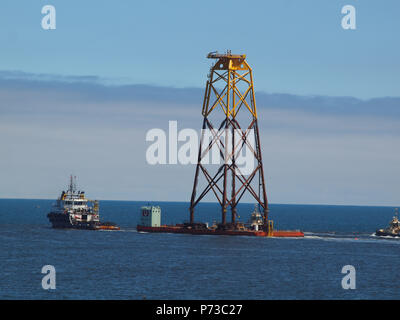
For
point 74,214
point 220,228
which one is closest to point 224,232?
point 220,228

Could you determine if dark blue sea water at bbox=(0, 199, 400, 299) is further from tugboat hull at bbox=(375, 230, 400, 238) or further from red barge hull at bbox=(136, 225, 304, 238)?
tugboat hull at bbox=(375, 230, 400, 238)

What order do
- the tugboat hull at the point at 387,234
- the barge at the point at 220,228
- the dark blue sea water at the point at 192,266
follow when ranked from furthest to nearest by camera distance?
the tugboat hull at the point at 387,234, the barge at the point at 220,228, the dark blue sea water at the point at 192,266

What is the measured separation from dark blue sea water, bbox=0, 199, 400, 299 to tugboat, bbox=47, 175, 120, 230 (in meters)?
15.3

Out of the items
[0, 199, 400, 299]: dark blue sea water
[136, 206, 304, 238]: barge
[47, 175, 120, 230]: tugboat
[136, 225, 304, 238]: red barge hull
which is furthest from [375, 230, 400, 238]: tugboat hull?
[47, 175, 120, 230]: tugboat

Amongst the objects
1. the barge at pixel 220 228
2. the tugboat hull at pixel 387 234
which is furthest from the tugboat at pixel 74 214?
the tugboat hull at pixel 387 234

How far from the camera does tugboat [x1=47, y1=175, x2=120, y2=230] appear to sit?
513ft

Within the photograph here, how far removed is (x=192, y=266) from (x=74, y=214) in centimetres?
6870

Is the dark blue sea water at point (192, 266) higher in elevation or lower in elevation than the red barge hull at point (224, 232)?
lower

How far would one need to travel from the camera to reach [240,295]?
7006 centimetres

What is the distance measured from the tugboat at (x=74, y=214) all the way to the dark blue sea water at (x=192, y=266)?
1527 centimetres

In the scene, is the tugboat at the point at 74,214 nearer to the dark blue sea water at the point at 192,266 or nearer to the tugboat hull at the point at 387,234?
the dark blue sea water at the point at 192,266

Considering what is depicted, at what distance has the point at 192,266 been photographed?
9144cm

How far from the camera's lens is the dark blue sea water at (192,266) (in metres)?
71.9
